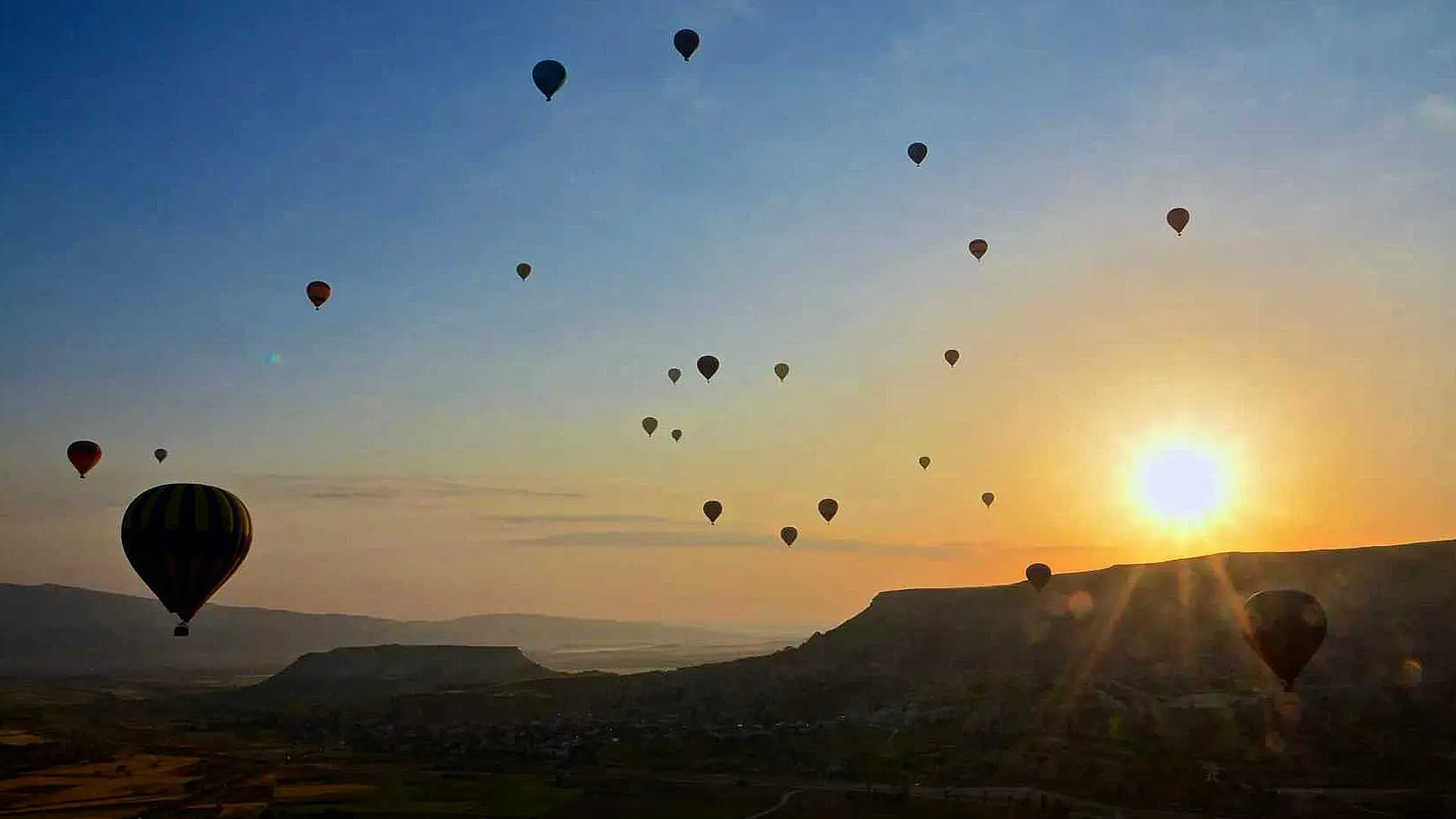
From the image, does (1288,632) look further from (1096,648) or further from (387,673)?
(387,673)

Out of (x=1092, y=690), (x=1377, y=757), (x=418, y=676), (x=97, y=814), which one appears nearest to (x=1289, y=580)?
(x=1092, y=690)

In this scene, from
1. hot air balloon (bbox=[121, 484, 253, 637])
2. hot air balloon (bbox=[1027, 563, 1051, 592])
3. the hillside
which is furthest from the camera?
the hillside

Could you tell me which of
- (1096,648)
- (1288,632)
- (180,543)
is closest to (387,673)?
(1096,648)

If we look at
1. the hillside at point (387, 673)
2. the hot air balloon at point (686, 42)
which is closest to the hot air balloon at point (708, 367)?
the hot air balloon at point (686, 42)

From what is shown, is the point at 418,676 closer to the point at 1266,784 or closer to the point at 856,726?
the point at 856,726

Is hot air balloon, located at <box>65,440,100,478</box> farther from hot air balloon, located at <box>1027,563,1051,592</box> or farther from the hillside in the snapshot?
the hillside

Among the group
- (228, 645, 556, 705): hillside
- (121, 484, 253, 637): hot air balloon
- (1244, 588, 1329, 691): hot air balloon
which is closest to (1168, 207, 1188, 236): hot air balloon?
(1244, 588, 1329, 691): hot air balloon
